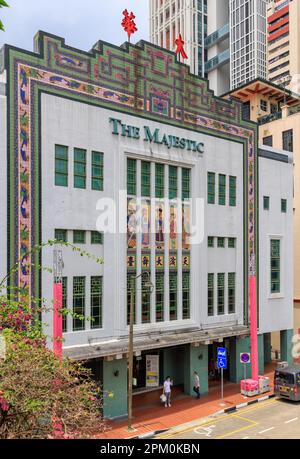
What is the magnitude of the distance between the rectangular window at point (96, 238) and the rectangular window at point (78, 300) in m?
1.93

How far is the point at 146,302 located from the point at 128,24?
14.8 metres

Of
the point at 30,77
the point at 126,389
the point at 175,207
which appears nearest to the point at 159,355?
the point at 126,389

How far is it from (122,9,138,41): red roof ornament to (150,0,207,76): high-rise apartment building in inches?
2624

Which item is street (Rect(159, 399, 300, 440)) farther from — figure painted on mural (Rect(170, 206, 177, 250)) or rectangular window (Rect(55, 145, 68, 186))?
rectangular window (Rect(55, 145, 68, 186))

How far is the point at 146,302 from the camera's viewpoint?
78.0ft

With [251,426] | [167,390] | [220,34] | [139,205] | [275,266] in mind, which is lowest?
[251,426]

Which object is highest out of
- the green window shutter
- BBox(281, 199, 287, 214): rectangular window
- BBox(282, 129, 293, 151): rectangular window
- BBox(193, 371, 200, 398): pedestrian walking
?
BBox(282, 129, 293, 151): rectangular window

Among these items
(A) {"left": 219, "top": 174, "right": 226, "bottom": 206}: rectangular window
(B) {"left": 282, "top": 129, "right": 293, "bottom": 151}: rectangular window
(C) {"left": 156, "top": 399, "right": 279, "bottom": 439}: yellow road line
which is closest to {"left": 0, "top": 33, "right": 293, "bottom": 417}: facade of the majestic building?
(A) {"left": 219, "top": 174, "right": 226, "bottom": 206}: rectangular window

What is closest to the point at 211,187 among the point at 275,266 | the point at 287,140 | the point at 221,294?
the point at 221,294

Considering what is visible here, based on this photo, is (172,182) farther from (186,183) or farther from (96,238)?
(96,238)

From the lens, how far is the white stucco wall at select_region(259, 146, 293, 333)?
29.7 metres

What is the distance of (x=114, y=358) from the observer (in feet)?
69.8

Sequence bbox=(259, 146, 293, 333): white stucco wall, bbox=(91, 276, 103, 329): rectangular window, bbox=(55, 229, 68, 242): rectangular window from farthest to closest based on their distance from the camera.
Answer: bbox=(259, 146, 293, 333): white stucco wall
bbox=(91, 276, 103, 329): rectangular window
bbox=(55, 229, 68, 242): rectangular window

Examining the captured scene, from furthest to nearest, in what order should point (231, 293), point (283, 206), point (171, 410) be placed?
point (283, 206), point (231, 293), point (171, 410)
